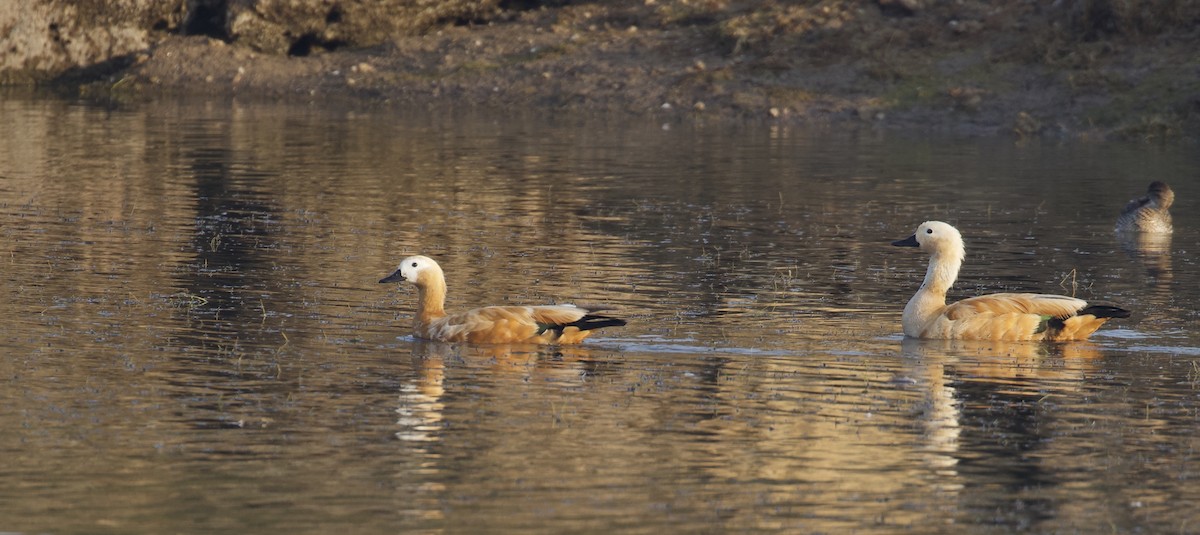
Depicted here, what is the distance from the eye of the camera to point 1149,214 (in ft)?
78.3

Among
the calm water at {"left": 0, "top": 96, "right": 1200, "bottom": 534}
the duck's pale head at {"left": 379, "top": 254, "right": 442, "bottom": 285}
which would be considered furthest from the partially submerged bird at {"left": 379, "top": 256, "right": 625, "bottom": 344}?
the duck's pale head at {"left": 379, "top": 254, "right": 442, "bottom": 285}

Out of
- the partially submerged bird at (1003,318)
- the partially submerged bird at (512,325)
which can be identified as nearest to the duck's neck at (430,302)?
the partially submerged bird at (512,325)

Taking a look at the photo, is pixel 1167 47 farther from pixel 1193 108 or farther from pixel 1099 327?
pixel 1099 327

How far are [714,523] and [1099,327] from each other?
7.65 m

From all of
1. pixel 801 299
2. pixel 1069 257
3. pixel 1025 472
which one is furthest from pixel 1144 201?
pixel 1025 472

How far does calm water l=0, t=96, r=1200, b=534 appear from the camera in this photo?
10.3 m

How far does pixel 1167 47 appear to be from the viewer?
40188 mm

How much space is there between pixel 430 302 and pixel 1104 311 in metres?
5.48

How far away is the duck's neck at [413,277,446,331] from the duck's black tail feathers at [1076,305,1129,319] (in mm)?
5252

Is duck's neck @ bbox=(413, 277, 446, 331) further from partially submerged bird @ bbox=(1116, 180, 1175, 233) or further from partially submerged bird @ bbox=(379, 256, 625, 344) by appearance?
partially submerged bird @ bbox=(1116, 180, 1175, 233)

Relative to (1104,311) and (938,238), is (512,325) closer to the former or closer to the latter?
(938,238)

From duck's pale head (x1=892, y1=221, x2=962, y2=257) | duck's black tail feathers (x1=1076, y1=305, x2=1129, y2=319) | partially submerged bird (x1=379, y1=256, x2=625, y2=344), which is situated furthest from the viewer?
duck's pale head (x1=892, y1=221, x2=962, y2=257)

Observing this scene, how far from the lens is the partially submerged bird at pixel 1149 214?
23719 millimetres

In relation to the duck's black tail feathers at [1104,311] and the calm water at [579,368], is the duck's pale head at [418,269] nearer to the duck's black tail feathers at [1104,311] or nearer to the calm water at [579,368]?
the calm water at [579,368]
